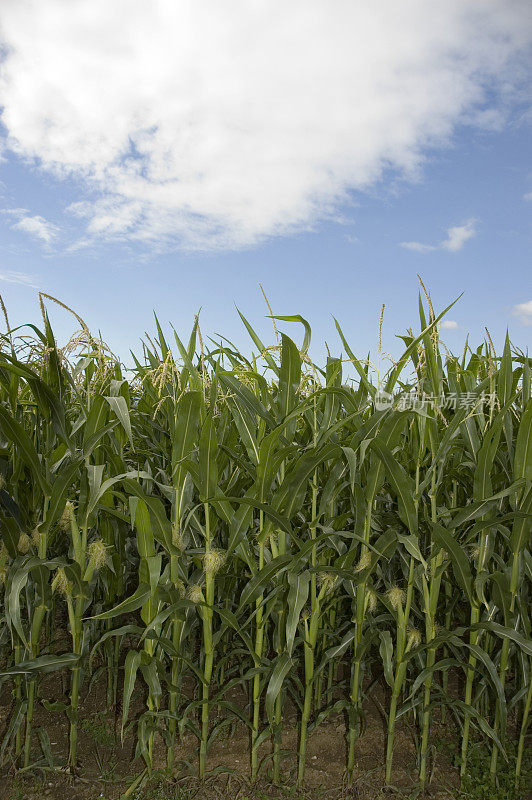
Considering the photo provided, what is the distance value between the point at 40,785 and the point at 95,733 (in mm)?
372

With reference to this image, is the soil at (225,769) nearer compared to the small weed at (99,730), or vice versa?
the soil at (225,769)

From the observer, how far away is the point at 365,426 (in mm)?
2432

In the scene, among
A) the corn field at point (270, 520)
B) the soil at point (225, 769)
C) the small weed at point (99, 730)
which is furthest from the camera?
the small weed at point (99, 730)

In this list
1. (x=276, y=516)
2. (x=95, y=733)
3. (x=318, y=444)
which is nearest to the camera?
(x=276, y=516)

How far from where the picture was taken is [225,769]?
272cm

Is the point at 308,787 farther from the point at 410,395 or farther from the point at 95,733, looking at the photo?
the point at 410,395

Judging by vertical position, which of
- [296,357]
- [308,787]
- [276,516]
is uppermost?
[296,357]

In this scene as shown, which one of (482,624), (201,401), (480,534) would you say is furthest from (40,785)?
(480,534)

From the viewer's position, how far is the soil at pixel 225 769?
2.68m

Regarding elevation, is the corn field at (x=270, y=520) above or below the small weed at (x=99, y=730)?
above

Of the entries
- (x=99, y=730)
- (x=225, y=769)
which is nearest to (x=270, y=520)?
(x=225, y=769)

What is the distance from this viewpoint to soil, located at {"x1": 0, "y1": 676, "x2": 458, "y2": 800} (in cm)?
268

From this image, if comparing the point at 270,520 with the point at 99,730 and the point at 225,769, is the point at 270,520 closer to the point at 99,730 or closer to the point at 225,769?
the point at 225,769

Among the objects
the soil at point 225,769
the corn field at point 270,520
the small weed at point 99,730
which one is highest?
the corn field at point 270,520
